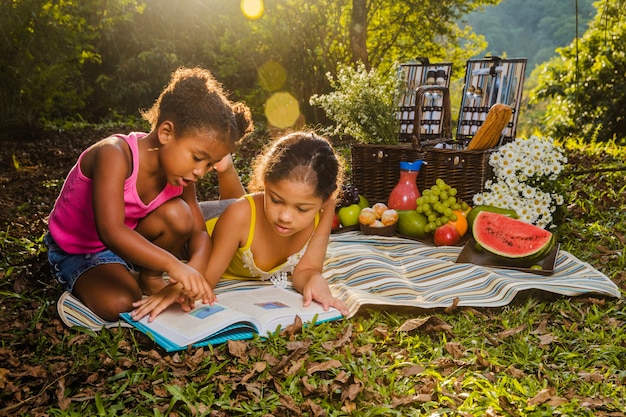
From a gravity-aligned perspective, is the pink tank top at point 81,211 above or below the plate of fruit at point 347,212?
above

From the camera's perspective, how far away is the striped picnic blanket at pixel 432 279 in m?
3.53

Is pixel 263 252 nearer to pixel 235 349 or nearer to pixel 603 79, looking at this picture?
pixel 235 349

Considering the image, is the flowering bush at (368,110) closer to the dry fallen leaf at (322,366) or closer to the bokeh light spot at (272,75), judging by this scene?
the dry fallen leaf at (322,366)

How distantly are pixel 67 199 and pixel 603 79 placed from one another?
35.4 feet

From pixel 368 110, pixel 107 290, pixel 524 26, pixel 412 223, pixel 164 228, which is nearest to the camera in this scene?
pixel 107 290

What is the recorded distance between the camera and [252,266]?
369 cm

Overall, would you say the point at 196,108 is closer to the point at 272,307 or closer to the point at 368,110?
the point at 272,307

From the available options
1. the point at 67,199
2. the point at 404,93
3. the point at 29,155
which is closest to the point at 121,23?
the point at 29,155

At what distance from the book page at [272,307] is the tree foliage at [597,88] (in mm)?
9214

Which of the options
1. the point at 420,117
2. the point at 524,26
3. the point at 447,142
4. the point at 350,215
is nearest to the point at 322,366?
the point at 350,215

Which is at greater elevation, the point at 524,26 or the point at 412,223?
the point at 524,26

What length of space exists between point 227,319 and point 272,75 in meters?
9.19

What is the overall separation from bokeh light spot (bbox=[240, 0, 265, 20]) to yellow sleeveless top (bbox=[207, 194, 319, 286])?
331 inches

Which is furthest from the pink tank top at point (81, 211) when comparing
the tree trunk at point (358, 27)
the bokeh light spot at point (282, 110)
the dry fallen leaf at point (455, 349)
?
the bokeh light spot at point (282, 110)
